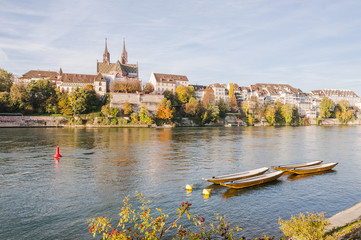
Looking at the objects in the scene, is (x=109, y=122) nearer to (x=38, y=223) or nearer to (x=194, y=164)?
(x=194, y=164)

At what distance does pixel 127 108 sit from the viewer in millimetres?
101625

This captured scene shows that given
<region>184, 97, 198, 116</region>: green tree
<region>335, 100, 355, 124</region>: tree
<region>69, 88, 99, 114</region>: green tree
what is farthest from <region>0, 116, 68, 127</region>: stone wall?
<region>335, 100, 355, 124</region>: tree

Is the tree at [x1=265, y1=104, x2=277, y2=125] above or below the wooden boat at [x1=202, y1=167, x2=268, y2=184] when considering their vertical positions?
above

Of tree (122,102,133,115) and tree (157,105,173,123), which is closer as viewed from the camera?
tree (157,105,173,123)

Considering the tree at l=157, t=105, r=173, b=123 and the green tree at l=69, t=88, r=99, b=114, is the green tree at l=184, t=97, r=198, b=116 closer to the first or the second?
the tree at l=157, t=105, r=173, b=123

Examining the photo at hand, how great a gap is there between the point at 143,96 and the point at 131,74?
96.0ft

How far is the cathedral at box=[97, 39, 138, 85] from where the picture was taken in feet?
405

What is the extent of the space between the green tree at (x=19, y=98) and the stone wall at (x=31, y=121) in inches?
245

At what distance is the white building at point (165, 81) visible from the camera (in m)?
130

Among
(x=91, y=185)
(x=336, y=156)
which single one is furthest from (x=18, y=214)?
(x=336, y=156)

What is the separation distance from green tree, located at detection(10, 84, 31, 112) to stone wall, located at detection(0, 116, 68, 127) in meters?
6.23

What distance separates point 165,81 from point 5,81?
6960 cm

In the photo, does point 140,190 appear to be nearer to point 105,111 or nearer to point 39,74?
Result: point 105,111

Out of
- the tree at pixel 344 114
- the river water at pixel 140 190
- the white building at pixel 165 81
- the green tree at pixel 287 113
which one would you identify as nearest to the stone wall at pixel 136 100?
the white building at pixel 165 81
